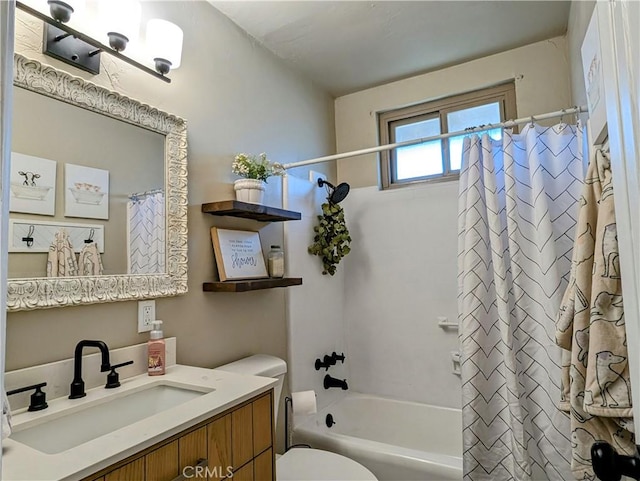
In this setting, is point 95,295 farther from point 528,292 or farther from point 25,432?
point 528,292

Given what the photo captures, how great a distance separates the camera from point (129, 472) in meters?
0.81

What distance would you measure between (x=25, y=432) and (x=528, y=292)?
6.07 feet

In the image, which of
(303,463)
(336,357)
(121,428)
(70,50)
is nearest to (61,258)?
(121,428)

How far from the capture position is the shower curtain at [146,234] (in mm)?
1387

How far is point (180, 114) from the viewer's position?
162 centimetres

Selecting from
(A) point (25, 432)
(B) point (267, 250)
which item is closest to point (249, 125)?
(B) point (267, 250)

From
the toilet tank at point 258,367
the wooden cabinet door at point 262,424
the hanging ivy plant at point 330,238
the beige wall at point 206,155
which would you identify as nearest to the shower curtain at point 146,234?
the beige wall at point 206,155

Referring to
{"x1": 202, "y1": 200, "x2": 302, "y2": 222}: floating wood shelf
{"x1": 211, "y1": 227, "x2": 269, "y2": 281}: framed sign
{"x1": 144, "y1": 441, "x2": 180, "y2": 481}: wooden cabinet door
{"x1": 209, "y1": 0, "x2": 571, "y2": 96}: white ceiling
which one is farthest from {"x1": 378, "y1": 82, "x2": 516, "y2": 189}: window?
{"x1": 144, "y1": 441, "x2": 180, "y2": 481}: wooden cabinet door

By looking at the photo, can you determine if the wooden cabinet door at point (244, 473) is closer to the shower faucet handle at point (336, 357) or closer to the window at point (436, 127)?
the shower faucet handle at point (336, 357)

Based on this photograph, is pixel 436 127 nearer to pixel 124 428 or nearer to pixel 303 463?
pixel 303 463

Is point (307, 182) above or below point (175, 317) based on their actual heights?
above

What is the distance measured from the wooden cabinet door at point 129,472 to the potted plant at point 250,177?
119cm

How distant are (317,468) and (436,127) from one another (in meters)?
2.18

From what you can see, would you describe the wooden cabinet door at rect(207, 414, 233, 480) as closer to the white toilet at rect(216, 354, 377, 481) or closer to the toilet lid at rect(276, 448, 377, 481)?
the white toilet at rect(216, 354, 377, 481)
